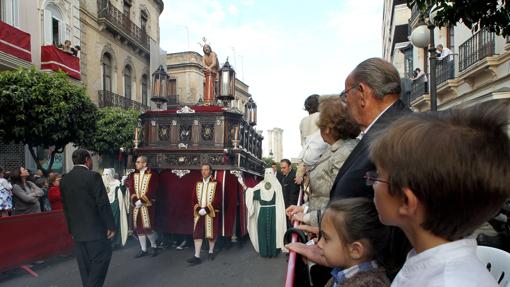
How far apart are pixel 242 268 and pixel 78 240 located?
9.34ft

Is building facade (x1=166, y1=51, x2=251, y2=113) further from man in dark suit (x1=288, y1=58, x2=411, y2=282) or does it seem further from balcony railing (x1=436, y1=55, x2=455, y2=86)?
man in dark suit (x1=288, y1=58, x2=411, y2=282)

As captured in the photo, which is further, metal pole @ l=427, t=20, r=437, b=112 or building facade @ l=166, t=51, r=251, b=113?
building facade @ l=166, t=51, r=251, b=113

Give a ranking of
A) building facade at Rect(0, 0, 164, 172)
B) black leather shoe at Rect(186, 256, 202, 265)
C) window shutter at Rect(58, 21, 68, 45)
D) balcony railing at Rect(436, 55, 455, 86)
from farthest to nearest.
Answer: window shutter at Rect(58, 21, 68, 45) < building facade at Rect(0, 0, 164, 172) < balcony railing at Rect(436, 55, 455, 86) < black leather shoe at Rect(186, 256, 202, 265)

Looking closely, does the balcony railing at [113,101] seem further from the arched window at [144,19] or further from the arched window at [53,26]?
the arched window at [144,19]

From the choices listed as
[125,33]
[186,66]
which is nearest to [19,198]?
[125,33]

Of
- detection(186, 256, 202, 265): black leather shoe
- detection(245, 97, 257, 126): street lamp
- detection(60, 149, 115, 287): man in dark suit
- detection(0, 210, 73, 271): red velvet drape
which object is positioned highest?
detection(245, 97, 257, 126): street lamp

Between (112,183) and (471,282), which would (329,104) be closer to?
(471,282)

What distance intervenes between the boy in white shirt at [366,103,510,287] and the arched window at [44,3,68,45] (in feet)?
61.8

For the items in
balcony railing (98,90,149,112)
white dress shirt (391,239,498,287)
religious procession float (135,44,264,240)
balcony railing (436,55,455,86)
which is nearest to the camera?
white dress shirt (391,239,498,287)

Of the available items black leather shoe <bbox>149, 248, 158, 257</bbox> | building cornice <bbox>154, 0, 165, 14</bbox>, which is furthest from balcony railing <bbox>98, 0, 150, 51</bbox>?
black leather shoe <bbox>149, 248, 158, 257</bbox>

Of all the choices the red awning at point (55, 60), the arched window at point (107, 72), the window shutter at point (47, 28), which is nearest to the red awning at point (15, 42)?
the red awning at point (55, 60)

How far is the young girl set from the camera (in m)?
1.60

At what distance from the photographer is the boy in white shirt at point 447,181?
3.35 feet

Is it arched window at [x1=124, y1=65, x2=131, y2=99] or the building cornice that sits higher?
the building cornice
